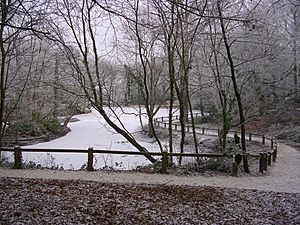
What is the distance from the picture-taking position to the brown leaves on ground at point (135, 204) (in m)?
5.59

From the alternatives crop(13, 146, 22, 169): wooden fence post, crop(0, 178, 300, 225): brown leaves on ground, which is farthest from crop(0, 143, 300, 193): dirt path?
crop(0, 178, 300, 225): brown leaves on ground

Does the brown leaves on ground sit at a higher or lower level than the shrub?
lower

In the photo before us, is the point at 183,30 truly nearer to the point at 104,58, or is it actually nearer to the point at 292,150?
the point at 104,58

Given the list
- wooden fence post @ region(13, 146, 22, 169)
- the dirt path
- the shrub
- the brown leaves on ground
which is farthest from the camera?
the shrub

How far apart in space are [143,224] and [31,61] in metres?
13.3

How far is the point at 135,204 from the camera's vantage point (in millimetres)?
6527

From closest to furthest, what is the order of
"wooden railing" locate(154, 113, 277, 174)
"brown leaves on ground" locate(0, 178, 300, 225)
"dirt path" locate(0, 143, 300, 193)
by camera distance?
"brown leaves on ground" locate(0, 178, 300, 225)
"dirt path" locate(0, 143, 300, 193)
"wooden railing" locate(154, 113, 277, 174)

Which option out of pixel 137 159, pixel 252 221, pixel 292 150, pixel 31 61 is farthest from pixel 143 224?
pixel 292 150

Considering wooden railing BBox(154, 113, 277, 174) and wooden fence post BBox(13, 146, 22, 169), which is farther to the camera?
wooden railing BBox(154, 113, 277, 174)

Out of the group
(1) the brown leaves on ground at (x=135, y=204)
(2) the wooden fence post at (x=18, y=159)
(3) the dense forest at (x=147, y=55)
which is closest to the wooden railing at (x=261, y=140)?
(3) the dense forest at (x=147, y=55)

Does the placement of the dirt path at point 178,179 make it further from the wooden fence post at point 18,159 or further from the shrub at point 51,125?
the shrub at point 51,125

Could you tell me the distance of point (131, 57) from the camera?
1609 centimetres

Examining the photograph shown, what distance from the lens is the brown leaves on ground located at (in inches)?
220

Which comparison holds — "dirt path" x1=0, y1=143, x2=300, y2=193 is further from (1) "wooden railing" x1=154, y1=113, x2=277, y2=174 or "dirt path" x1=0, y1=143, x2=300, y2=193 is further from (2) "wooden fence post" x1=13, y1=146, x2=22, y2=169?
(1) "wooden railing" x1=154, y1=113, x2=277, y2=174
